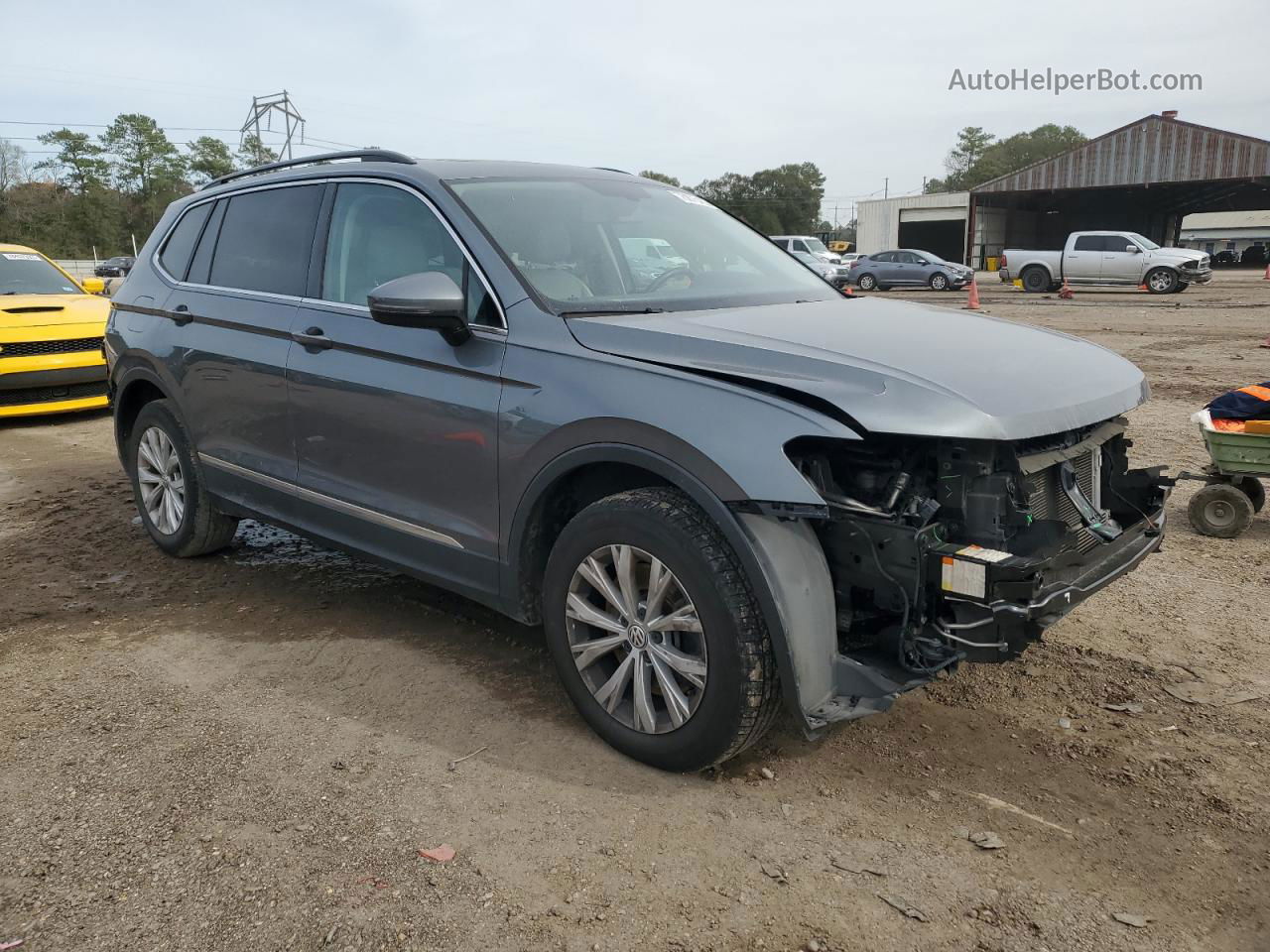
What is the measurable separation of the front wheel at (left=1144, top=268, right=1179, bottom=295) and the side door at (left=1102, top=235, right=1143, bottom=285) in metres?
0.29

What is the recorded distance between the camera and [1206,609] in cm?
424

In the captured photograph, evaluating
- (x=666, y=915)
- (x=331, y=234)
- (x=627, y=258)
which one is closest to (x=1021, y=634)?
(x=666, y=915)

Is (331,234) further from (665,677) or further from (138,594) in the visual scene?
(665,677)

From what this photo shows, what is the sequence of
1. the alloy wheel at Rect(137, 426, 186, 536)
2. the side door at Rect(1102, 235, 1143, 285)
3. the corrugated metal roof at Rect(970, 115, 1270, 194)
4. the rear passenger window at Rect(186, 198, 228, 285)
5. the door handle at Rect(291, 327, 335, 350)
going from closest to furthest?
the door handle at Rect(291, 327, 335, 350) < the rear passenger window at Rect(186, 198, 228, 285) < the alloy wheel at Rect(137, 426, 186, 536) < the side door at Rect(1102, 235, 1143, 285) < the corrugated metal roof at Rect(970, 115, 1270, 194)

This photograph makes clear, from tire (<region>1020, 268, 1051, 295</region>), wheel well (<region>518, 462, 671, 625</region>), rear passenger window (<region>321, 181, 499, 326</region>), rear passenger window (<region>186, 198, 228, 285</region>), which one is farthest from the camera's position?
tire (<region>1020, 268, 1051, 295</region>)

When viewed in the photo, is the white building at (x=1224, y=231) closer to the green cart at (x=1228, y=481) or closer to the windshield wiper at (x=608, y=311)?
the green cart at (x=1228, y=481)

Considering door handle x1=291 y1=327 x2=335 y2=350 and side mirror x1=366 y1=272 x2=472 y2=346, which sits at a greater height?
side mirror x1=366 y1=272 x2=472 y2=346

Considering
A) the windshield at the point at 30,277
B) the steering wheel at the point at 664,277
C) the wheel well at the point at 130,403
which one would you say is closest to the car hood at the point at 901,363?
the steering wheel at the point at 664,277

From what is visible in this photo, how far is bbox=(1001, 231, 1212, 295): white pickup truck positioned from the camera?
25734 millimetres

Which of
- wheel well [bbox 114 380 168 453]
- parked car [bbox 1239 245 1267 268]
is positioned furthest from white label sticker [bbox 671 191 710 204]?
parked car [bbox 1239 245 1267 268]

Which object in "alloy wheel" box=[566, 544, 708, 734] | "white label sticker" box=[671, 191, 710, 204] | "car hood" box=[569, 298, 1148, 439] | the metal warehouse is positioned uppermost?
the metal warehouse

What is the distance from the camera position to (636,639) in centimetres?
295

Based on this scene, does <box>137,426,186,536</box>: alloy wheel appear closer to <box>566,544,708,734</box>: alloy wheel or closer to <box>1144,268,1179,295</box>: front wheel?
<box>566,544,708,734</box>: alloy wheel

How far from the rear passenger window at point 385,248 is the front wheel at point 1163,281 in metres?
26.7
